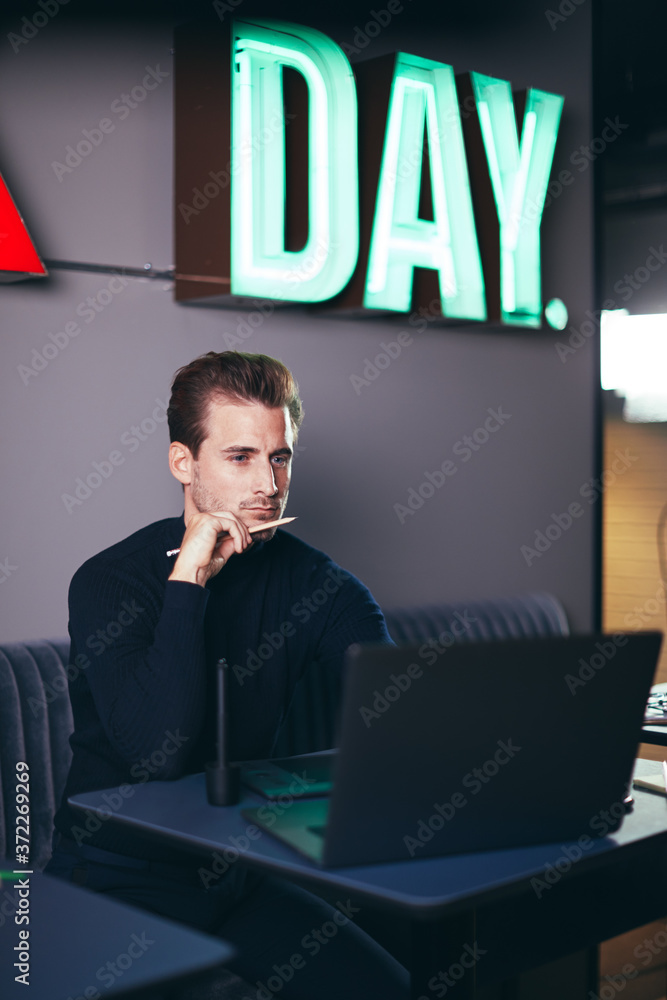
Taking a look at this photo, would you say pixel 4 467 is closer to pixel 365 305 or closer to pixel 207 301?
pixel 207 301

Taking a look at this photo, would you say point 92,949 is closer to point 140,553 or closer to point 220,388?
point 140,553

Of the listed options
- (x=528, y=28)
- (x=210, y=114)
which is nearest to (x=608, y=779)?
(x=210, y=114)

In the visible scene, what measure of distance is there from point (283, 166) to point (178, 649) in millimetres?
1710

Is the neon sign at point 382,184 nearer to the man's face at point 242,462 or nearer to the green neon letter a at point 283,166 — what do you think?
the green neon letter a at point 283,166

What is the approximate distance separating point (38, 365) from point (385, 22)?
175 cm

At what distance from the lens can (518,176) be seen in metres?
3.67

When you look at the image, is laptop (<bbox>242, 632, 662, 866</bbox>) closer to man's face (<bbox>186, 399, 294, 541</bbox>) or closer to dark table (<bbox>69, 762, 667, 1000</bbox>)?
dark table (<bbox>69, 762, 667, 1000</bbox>)

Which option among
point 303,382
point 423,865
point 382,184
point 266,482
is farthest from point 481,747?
point 382,184

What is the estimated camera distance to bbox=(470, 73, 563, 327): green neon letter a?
3613 millimetres

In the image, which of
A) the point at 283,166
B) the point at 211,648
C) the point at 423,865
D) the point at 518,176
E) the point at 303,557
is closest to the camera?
the point at 423,865

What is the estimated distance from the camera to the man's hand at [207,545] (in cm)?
200

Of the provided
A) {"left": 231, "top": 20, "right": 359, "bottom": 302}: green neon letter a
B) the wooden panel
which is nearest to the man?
{"left": 231, "top": 20, "right": 359, "bottom": 302}: green neon letter a

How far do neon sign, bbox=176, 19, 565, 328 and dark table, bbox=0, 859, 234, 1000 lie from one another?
1.99 metres

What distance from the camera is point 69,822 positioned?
1971 millimetres
